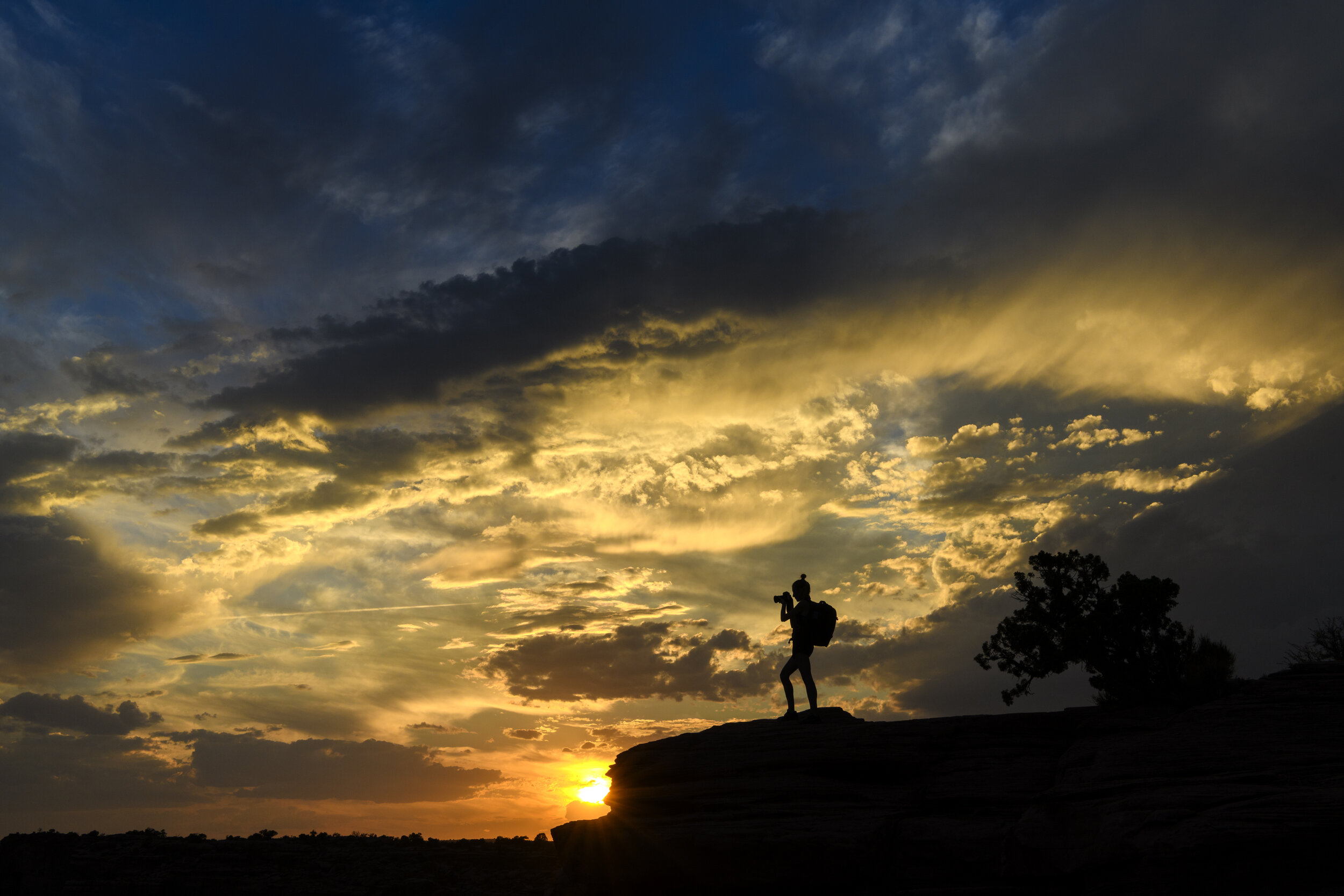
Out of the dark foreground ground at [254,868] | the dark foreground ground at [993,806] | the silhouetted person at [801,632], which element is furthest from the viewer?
the dark foreground ground at [254,868]

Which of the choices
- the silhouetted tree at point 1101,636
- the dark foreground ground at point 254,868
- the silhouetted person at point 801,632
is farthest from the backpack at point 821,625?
the dark foreground ground at point 254,868

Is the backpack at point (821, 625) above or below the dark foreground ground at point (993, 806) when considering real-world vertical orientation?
above

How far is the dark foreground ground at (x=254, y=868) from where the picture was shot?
202ft

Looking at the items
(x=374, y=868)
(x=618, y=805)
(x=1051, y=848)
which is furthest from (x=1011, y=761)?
(x=374, y=868)

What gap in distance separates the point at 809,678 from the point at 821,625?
1.93 metres

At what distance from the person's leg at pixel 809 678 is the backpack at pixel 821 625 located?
Answer: 62 centimetres

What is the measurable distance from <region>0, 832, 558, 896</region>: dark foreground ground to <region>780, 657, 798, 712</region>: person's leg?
4357 centimetres

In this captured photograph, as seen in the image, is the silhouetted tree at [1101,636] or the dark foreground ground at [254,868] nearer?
the silhouetted tree at [1101,636]

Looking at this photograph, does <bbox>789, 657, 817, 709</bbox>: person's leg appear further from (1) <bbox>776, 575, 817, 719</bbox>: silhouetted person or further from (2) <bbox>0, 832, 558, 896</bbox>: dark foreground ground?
(2) <bbox>0, 832, 558, 896</bbox>: dark foreground ground

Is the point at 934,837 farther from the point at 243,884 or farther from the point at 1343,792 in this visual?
the point at 243,884

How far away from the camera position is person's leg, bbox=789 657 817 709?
79.5 feet

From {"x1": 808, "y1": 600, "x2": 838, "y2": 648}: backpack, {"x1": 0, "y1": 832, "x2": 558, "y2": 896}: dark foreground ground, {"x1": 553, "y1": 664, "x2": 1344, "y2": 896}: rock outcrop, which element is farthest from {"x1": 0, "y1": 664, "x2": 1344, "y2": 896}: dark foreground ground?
{"x1": 0, "y1": 832, "x2": 558, "y2": 896}: dark foreground ground

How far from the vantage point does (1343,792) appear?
47.8ft

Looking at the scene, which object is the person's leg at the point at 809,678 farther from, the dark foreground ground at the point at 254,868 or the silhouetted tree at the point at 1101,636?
the dark foreground ground at the point at 254,868
